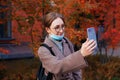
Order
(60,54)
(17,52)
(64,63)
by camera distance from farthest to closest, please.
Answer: (17,52)
(60,54)
(64,63)

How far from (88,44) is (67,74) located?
391 millimetres

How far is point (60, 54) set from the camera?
2.44m

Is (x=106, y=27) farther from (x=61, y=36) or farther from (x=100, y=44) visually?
(x=61, y=36)

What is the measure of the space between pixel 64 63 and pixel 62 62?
2cm

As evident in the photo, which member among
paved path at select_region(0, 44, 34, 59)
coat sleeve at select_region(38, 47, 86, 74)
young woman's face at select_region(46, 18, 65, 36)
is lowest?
paved path at select_region(0, 44, 34, 59)

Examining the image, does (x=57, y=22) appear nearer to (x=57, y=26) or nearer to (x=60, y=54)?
(x=57, y=26)

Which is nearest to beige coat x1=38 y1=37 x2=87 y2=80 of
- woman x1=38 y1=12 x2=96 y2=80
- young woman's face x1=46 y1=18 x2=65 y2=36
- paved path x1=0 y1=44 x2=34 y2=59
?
woman x1=38 y1=12 x2=96 y2=80

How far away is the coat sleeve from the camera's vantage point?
2.24m

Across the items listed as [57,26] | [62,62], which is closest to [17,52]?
[57,26]

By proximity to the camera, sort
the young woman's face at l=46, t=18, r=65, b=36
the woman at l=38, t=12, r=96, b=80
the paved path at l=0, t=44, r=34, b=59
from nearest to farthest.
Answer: the woman at l=38, t=12, r=96, b=80
the young woman's face at l=46, t=18, r=65, b=36
the paved path at l=0, t=44, r=34, b=59

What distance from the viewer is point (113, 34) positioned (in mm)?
7953

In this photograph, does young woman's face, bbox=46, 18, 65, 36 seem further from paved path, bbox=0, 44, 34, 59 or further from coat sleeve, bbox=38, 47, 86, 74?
paved path, bbox=0, 44, 34, 59

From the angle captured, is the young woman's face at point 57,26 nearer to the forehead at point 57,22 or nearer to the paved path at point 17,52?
the forehead at point 57,22

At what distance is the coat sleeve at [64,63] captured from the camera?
224 centimetres
